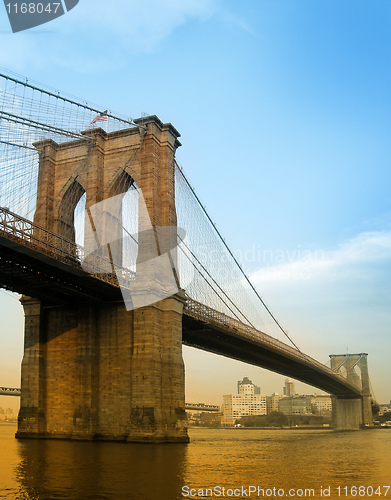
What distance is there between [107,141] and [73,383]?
16.2m

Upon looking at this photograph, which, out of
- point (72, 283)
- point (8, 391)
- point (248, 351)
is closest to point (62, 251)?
point (72, 283)

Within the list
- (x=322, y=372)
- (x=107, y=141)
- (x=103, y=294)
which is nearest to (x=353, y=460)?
(x=103, y=294)

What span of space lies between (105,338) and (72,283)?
4.88m

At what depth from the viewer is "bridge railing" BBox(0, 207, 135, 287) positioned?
1028 inches

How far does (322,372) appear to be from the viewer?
232ft

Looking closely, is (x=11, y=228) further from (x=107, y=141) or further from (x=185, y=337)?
(x=185, y=337)

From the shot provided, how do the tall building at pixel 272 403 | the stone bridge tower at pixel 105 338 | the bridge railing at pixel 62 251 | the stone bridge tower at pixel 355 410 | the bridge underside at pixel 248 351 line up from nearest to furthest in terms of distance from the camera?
the bridge railing at pixel 62 251 < the stone bridge tower at pixel 105 338 < the bridge underside at pixel 248 351 < the stone bridge tower at pixel 355 410 < the tall building at pixel 272 403

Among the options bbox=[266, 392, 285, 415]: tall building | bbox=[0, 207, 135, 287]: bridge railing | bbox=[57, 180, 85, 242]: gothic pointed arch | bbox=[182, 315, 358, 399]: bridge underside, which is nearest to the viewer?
bbox=[0, 207, 135, 287]: bridge railing

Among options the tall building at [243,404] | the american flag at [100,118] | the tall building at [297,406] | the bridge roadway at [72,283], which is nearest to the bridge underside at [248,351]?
the bridge roadway at [72,283]

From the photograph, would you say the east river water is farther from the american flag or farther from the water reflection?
the american flag

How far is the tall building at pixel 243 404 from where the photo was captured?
156125 mm

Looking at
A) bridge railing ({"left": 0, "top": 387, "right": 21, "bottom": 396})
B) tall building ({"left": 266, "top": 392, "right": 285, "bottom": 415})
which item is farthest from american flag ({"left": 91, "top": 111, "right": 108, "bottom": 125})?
tall building ({"left": 266, "top": 392, "right": 285, "bottom": 415})

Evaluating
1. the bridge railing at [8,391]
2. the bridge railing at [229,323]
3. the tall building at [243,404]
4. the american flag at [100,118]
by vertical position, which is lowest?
the tall building at [243,404]

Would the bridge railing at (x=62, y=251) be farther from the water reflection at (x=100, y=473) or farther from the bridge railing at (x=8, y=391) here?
the bridge railing at (x=8, y=391)
